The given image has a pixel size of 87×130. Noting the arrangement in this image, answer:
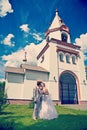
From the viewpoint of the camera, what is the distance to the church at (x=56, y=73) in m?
20.6

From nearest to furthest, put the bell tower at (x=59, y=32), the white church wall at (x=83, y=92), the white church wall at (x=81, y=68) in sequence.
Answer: the white church wall at (x=83, y=92) < the white church wall at (x=81, y=68) < the bell tower at (x=59, y=32)

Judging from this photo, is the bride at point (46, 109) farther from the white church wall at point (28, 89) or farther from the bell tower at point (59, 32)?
the bell tower at point (59, 32)

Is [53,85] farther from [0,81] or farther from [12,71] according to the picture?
[0,81]

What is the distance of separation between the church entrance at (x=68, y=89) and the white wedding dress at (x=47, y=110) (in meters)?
15.0

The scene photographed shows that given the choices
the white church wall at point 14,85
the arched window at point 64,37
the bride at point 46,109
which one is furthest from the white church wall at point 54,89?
the bride at point 46,109

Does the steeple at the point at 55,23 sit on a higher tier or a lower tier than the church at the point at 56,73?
higher

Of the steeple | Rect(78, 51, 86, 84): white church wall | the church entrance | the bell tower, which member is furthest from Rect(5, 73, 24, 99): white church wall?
the steeple

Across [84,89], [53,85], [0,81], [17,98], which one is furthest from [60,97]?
[0,81]

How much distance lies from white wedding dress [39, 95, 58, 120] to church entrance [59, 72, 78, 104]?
15028 millimetres

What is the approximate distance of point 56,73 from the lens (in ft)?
75.7

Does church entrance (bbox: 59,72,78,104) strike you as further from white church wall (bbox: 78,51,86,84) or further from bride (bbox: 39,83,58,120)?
→ bride (bbox: 39,83,58,120)

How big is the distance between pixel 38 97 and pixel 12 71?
41.7ft

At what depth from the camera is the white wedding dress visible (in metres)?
8.25

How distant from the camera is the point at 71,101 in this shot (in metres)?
24.2
